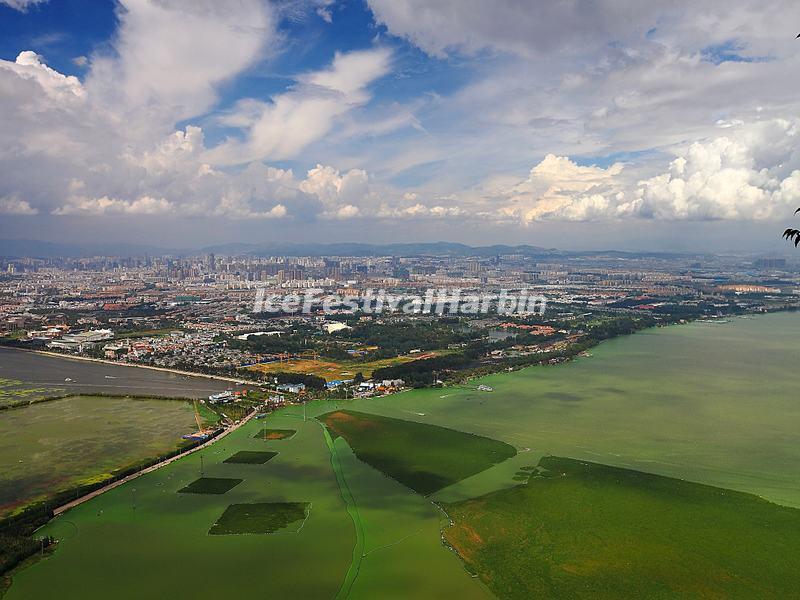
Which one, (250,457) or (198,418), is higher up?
(250,457)

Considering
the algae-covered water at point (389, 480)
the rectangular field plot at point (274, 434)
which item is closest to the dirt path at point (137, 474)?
the algae-covered water at point (389, 480)

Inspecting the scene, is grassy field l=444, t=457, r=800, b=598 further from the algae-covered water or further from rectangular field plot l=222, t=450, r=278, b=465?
rectangular field plot l=222, t=450, r=278, b=465

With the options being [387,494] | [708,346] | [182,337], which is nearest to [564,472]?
[387,494]

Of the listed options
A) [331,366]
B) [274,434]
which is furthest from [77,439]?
[331,366]

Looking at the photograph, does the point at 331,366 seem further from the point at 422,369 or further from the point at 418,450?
the point at 418,450

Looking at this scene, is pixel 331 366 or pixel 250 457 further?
→ pixel 331 366

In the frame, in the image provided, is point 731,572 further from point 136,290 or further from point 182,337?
point 136,290

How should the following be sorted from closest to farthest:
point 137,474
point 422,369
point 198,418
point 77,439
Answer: point 137,474 < point 77,439 < point 198,418 < point 422,369
